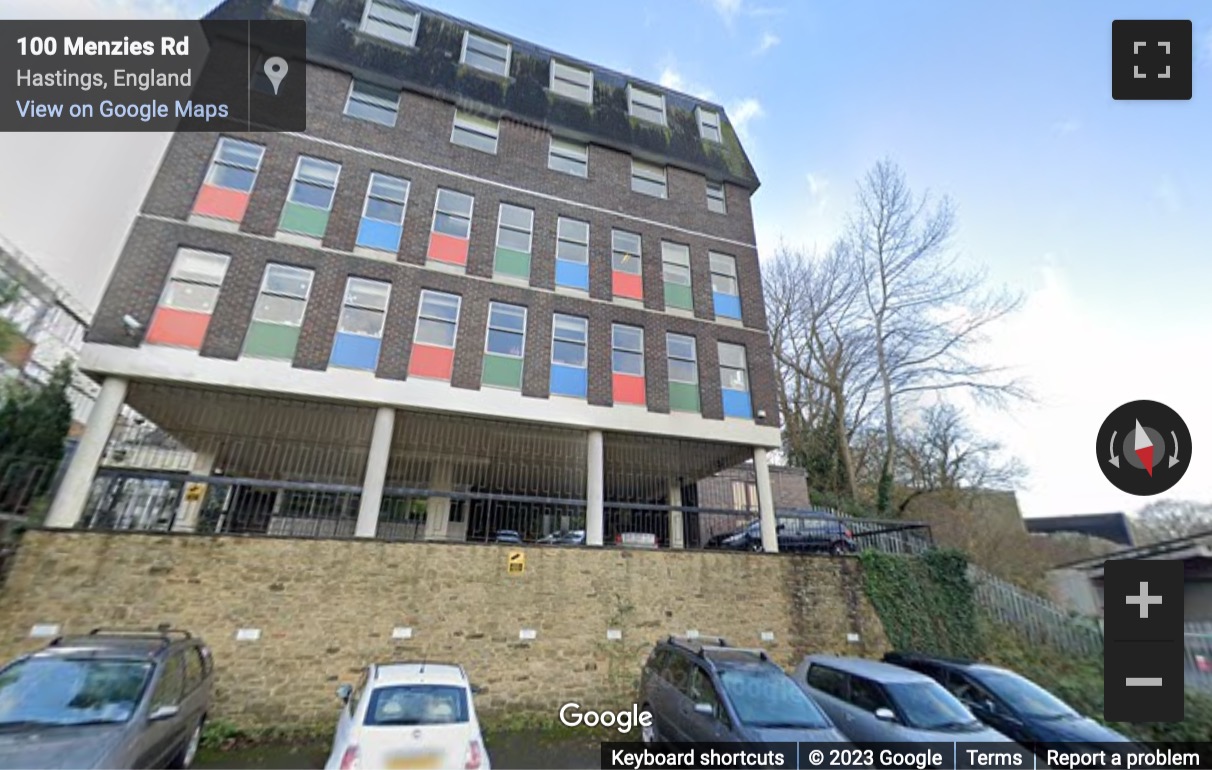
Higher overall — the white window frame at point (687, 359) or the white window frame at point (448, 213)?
the white window frame at point (448, 213)

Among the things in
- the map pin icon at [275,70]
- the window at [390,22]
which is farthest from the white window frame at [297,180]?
the window at [390,22]

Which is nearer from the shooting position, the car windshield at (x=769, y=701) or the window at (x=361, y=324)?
the car windshield at (x=769, y=701)

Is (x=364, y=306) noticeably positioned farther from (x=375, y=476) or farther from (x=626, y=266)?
(x=626, y=266)

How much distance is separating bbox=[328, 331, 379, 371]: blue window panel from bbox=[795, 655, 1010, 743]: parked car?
33.1 ft

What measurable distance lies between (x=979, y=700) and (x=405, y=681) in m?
8.05

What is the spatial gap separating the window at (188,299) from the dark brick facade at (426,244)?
0.51 feet

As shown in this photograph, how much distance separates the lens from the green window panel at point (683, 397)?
41.1ft

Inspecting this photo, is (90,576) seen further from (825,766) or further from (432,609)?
(825,766)

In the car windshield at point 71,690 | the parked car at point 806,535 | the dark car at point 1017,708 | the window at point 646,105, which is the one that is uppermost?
the window at point 646,105

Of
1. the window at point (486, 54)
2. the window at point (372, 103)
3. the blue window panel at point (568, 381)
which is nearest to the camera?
the blue window panel at point (568, 381)

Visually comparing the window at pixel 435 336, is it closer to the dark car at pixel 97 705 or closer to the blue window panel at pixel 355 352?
the blue window panel at pixel 355 352

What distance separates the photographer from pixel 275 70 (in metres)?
12.2

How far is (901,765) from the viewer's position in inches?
223

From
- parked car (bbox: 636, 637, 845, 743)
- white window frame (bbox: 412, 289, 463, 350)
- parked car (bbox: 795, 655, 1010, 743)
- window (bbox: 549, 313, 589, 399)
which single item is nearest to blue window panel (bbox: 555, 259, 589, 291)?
window (bbox: 549, 313, 589, 399)
